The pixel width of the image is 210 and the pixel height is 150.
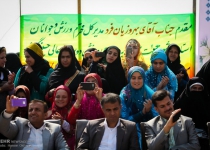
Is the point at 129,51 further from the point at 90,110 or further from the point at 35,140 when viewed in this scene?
the point at 35,140

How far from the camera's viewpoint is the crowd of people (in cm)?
394

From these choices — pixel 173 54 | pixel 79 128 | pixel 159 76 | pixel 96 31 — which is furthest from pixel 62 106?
pixel 96 31

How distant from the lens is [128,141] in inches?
156

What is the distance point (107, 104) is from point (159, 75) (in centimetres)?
141

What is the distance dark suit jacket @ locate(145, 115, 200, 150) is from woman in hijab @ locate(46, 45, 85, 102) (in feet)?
5.23

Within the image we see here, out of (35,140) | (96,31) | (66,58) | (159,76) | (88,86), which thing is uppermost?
(96,31)

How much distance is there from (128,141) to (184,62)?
12.4ft

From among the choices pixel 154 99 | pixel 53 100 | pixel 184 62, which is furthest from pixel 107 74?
pixel 184 62

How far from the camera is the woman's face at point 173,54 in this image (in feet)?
19.3

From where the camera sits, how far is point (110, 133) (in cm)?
403

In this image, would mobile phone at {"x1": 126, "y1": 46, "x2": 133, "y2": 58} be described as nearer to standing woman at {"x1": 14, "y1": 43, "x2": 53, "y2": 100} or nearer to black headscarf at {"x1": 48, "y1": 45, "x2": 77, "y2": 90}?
black headscarf at {"x1": 48, "y1": 45, "x2": 77, "y2": 90}

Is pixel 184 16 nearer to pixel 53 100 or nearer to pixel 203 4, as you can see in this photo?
pixel 203 4

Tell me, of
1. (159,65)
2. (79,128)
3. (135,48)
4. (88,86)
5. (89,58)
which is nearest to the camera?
(79,128)

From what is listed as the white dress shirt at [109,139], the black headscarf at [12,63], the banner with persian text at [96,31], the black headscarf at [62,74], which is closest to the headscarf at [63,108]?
the black headscarf at [62,74]
